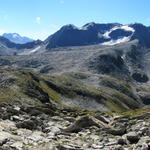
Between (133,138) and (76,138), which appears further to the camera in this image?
(76,138)

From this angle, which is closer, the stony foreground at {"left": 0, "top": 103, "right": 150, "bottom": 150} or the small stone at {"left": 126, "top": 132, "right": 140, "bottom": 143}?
the stony foreground at {"left": 0, "top": 103, "right": 150, "bottom": 150}

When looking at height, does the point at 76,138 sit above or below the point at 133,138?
below

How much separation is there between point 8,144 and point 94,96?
15812 cm

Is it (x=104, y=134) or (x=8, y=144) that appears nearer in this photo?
(x=8, y=144)

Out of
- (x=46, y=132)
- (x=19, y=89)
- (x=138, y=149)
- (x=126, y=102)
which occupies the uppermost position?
(x=138, y=149)

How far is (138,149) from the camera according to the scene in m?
16.8

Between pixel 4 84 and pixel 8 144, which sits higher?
pixel 8 144

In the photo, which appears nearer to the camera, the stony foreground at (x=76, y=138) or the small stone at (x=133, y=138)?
the stony foreground at (x=76, y=138)

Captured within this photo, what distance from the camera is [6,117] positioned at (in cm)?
2869

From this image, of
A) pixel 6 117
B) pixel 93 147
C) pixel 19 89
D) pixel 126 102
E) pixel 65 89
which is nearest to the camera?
pixel 93 147

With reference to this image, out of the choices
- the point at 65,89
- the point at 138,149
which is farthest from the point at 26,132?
the point at 65,89

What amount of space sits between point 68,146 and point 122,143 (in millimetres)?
4773

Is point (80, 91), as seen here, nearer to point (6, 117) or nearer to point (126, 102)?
point (126, 102)

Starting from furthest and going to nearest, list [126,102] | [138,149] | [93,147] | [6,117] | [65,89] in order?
[126,102] < [65,89] < [6,117] < [93,147] < [138,149]
